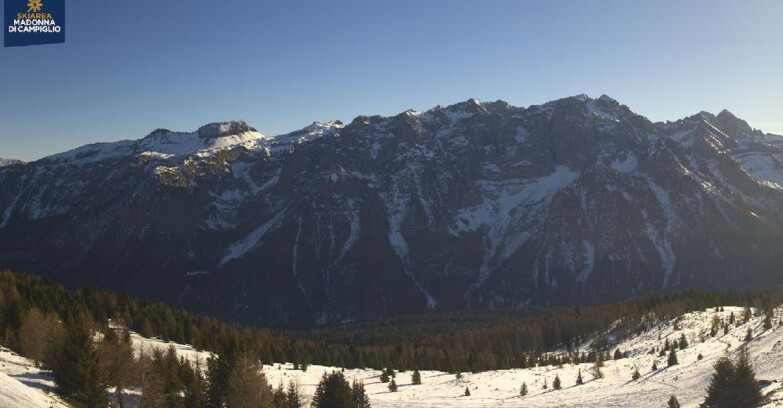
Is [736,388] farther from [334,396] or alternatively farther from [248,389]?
[248,389]

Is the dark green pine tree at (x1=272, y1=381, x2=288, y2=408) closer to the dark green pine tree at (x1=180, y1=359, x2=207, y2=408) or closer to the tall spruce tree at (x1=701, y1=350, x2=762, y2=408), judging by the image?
the dark green pine tree at (x1=180, y1=359, x2=207, y2=408)

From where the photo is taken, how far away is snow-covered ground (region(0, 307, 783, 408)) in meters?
56.4

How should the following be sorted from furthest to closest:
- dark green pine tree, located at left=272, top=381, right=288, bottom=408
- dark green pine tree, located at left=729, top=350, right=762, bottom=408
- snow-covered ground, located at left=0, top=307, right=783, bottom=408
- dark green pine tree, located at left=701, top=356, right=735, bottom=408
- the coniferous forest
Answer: dark green pine tree, located at left=272, top=381, right=288, bottom=408 → the coniferous forest → snow-covered ground, located at left=0, top=307, right=783, bottom=408 → dark green pine tree, located at left=701, top=356, right=735, bottom=408 → dark green pine tree, located at left=729, top=350, right=762, bottom=408

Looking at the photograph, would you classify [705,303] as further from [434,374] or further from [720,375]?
[720,375]

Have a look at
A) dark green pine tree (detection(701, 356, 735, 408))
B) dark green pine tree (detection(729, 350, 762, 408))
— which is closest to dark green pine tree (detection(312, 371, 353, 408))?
dark green pine tree (detection(701, 356, 735, 408))

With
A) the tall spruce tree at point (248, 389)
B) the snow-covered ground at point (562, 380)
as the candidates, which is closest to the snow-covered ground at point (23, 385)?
the snow-covered ground at point (562, 380)

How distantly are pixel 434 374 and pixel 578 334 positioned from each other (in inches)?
3175

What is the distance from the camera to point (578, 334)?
17025 cm

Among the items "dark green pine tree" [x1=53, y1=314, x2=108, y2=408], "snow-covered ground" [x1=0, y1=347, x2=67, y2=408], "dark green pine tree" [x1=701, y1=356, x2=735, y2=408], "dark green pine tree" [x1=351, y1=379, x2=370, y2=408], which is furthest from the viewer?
"dark green pine tree" [x1=351, y1=379, x2=370, y2=408]

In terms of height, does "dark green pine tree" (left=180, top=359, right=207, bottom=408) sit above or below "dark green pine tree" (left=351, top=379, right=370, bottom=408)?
above

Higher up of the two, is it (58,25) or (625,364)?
(58,25)

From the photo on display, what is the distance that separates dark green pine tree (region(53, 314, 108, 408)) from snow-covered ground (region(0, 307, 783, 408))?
185cm

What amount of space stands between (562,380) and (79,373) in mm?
57812

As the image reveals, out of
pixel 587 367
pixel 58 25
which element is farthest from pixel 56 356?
pixel 587 367
